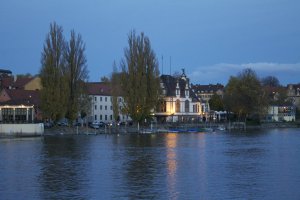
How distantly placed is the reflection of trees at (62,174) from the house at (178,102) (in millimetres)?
74277

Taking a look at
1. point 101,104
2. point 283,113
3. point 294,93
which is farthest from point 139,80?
point 294,93

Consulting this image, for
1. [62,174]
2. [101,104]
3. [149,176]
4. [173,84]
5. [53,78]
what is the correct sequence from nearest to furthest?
[149,176], [62,174], [53,78], [101,104], [173,84]

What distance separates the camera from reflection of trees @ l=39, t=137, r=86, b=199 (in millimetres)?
27795

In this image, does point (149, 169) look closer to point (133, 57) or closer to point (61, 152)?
point (61, 152)

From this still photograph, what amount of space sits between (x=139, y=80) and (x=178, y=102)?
34.0 metres

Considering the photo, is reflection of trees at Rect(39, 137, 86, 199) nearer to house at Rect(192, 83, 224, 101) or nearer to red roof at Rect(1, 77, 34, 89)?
red roof at Rect(1, 77, 34, 89)

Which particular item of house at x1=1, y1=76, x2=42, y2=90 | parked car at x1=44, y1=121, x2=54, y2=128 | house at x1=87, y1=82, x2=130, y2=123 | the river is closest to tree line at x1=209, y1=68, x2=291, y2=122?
house at x1=87, y1=82, x2=130, y2=123

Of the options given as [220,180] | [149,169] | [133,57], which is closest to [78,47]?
[133,57]

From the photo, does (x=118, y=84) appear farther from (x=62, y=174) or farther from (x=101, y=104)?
(x=62, y=174)

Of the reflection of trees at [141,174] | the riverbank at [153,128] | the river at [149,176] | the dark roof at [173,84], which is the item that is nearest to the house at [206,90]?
the riverbank at [153,128]

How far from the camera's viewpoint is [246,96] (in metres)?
127

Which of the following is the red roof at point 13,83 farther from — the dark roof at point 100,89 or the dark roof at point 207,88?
the dark roof at point 207,88

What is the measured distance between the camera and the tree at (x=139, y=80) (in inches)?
3794

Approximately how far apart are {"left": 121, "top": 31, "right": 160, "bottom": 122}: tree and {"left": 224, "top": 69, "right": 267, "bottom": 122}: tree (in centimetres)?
3443
